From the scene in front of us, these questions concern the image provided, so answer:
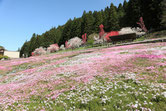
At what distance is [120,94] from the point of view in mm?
5566

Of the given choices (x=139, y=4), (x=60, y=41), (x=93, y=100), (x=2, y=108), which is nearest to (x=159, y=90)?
(x=93, y=100)

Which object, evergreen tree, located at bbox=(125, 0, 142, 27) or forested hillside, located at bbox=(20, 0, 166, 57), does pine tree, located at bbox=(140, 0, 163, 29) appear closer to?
forested hillside, located at bbox=(20, 0, 166, 57)

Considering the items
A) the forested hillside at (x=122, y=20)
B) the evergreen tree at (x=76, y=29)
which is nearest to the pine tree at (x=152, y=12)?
the forested hillside at (x=122, y=20)

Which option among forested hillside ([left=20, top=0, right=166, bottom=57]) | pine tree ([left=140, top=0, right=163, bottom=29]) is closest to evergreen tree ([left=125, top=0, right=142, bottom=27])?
forested hillside ([left=20, top=0, right=166, bottom=57])

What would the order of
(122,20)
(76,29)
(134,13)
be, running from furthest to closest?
(76,29), (122,20), (134,13)

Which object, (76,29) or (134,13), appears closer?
(134,13)

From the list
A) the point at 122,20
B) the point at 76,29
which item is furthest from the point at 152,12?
the point at 76,29

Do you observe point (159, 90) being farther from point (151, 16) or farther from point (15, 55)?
→ point (15, 55)

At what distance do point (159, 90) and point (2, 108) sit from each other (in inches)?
287

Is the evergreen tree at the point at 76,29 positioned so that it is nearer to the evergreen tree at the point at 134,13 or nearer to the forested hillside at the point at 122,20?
the forested hillside at the point at 122,20

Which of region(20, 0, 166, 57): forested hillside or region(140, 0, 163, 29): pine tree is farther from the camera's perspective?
→ region(20, 0, 166, 57): forested hillside

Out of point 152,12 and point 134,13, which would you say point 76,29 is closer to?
point 134,13

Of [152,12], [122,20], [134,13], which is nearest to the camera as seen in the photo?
[152,12]

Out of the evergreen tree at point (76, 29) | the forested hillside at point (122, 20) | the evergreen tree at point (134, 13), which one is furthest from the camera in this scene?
the evergreen tree at point (76, 29)
